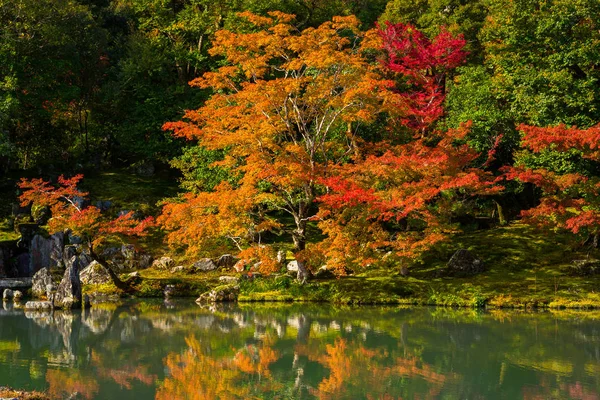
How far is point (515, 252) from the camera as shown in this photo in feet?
84.5

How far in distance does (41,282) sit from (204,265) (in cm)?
620

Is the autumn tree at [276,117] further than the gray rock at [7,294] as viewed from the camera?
No

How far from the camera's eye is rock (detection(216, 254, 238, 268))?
88.0ft

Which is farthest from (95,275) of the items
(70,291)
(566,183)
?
(566,183)

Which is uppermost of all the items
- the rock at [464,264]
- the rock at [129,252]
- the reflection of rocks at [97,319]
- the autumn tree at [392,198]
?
the autumn tree at [392,198]

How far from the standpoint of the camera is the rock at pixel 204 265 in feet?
86.8

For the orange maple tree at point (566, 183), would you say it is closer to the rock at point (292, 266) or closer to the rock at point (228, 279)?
the rock at point (292, 266)

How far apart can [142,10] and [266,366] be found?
28.2 metres

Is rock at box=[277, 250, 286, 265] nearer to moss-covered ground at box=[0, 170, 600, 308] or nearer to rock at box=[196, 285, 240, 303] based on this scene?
moss-covered ground at box=[0, 170, 600, 308]

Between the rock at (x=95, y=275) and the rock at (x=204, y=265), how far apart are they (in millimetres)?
3473

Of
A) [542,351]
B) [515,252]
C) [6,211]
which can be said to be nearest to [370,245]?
[515,252]

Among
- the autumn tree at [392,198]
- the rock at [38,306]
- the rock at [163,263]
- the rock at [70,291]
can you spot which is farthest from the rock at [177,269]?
the autumn tree at [392,198]

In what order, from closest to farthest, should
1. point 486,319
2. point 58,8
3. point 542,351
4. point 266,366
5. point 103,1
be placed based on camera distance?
point 266,366
point 542,351
point 486,319
point 58,8
point 103,1

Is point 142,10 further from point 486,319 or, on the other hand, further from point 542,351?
point 542,351
